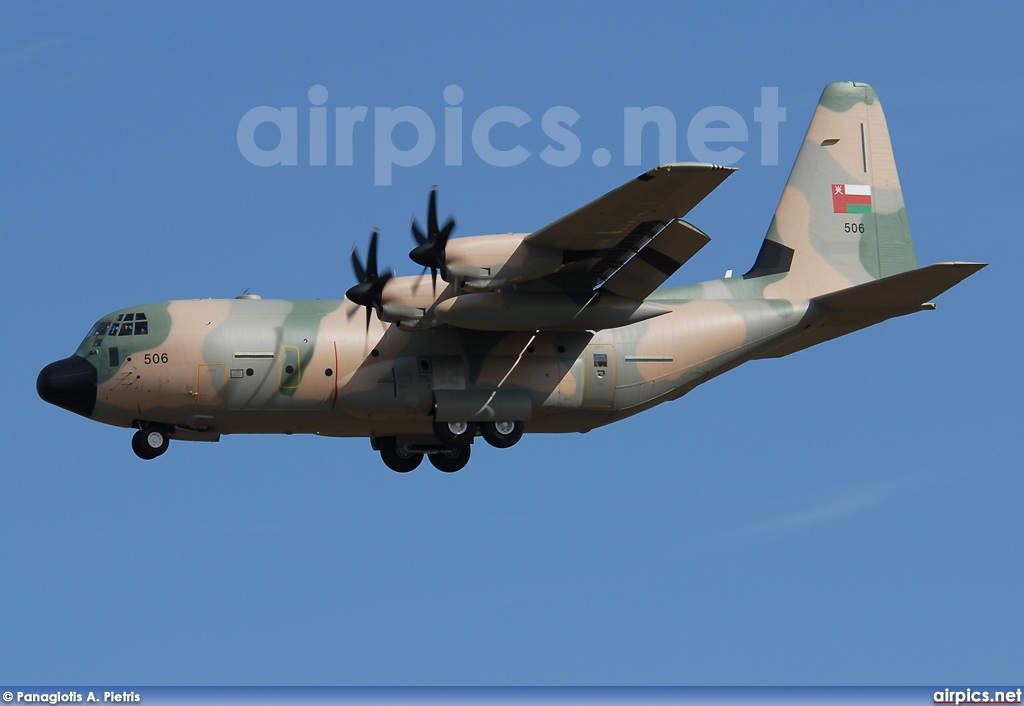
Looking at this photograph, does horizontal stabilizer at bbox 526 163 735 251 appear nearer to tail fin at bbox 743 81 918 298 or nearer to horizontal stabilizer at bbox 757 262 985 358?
horizontal stabilizer at bbox 757 262 985 358

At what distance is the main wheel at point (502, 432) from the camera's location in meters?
28.8

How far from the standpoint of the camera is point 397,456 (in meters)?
30.4

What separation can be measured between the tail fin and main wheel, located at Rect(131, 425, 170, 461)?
35.6 feet

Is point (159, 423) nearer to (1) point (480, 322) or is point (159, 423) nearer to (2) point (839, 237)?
(1) point (480, 322)

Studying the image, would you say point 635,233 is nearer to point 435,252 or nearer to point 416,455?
point 435,252

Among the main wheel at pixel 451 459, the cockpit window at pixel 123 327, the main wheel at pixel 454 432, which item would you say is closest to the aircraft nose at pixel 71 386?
the cockpit window at pixel 123 327

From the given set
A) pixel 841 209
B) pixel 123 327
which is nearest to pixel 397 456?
pixel 123 327

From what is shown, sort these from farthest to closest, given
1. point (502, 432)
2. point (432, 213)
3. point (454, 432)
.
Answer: point (502, 432) → point (454, 432) → point (432, 213)

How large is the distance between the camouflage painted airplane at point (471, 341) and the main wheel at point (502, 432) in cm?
3

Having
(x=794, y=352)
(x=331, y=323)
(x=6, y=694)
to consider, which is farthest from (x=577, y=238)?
(x=6, y=694)

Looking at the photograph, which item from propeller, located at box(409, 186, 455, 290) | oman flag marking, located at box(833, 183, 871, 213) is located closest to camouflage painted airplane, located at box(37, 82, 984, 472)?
propeller, located at box(409, 186, 455, 290)

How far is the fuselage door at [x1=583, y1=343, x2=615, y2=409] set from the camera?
29109 mm

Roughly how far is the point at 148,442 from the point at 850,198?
13559 mm

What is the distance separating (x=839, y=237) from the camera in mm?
31922
